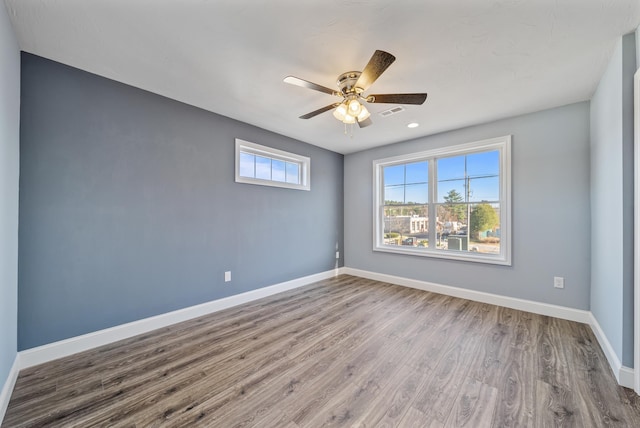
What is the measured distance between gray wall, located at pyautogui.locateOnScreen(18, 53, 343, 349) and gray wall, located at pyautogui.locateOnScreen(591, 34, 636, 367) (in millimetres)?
3613

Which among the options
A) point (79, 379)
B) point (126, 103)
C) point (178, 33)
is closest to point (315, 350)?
point (79, 379)

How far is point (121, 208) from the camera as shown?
8.13ft

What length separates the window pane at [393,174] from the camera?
454cm

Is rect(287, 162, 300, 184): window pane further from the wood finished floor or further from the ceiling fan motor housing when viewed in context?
the wood finished floor

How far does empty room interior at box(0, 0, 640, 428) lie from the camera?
5.39ft

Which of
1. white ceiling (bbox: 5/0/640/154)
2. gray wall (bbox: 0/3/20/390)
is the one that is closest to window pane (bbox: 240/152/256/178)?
white ceiling (bbox: 5/0/640/154)

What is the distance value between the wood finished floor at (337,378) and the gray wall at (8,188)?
0.43 m

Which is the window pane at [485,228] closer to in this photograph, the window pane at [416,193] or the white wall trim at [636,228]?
the window pane at [416,193]

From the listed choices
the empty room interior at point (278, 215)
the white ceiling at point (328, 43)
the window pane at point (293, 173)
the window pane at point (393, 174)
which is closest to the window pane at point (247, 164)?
the empty room interior at point (278, 215)

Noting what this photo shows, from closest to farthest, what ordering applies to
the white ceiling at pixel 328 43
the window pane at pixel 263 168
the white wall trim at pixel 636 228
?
the white ceiling at pixel 328 43
the white wall trim at pixel 636 228
the window pane at pixel 263 168

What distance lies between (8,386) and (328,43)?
328cm

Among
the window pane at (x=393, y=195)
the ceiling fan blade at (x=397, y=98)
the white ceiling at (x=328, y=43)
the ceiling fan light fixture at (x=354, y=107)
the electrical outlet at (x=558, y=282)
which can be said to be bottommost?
the electrical outlet at (x=558, y=282)

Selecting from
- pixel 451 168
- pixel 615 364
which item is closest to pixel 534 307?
pixel 615 364

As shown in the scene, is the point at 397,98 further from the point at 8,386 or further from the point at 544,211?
the point at 8,386
